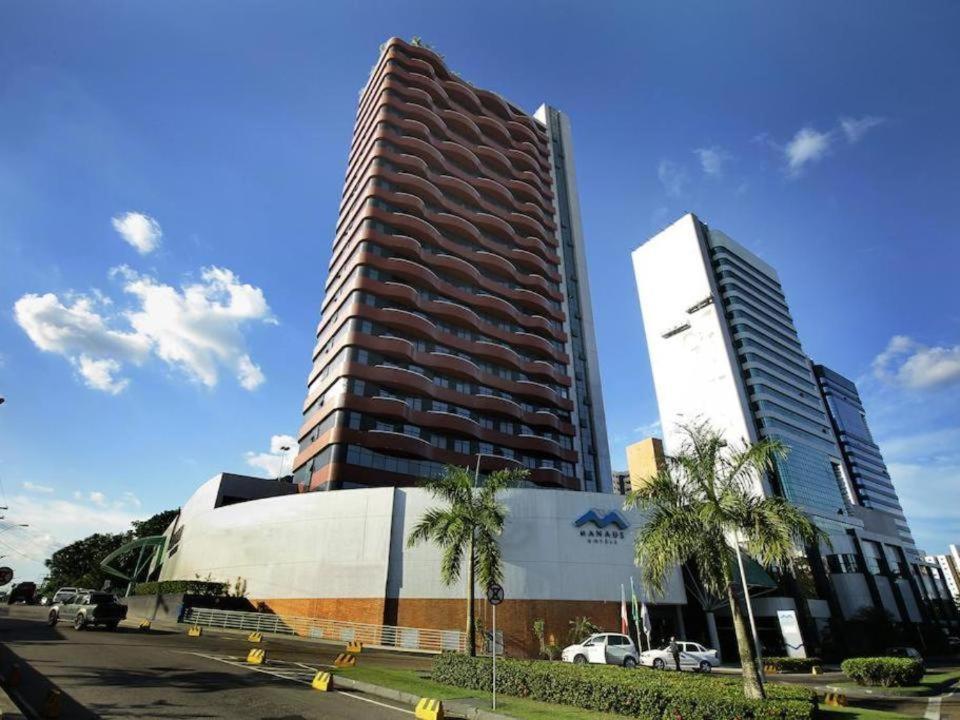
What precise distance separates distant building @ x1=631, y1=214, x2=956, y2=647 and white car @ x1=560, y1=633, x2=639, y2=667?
64.8 meters

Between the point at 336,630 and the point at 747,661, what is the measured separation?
2946 centimetres

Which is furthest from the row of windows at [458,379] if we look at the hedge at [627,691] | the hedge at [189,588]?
the hedge at [627,691]

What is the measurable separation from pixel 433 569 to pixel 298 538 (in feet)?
38.2

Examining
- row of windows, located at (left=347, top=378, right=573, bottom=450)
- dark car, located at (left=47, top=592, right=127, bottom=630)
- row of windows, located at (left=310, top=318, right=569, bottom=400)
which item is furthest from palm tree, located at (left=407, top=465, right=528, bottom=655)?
row of windows, located at (left=310, top=318, right=569, bottom=400)

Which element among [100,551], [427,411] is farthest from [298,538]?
[100,551]

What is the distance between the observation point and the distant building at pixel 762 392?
84188mm

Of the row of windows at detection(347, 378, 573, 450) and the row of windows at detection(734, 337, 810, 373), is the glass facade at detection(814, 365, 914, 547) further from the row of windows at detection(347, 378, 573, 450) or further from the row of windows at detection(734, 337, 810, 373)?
the row of windows at detection(347, 378, 573, 450)

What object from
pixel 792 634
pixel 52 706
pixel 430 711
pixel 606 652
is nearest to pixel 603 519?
pixel 606 652

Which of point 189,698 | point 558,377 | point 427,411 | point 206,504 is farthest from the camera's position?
point 558,377

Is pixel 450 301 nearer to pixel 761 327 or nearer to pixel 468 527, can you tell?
pixel 468 527

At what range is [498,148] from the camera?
280 feet

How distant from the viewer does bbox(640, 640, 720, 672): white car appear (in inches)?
1128

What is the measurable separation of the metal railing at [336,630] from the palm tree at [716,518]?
18455 millimetres

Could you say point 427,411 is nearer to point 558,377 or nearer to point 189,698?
point 558,377
